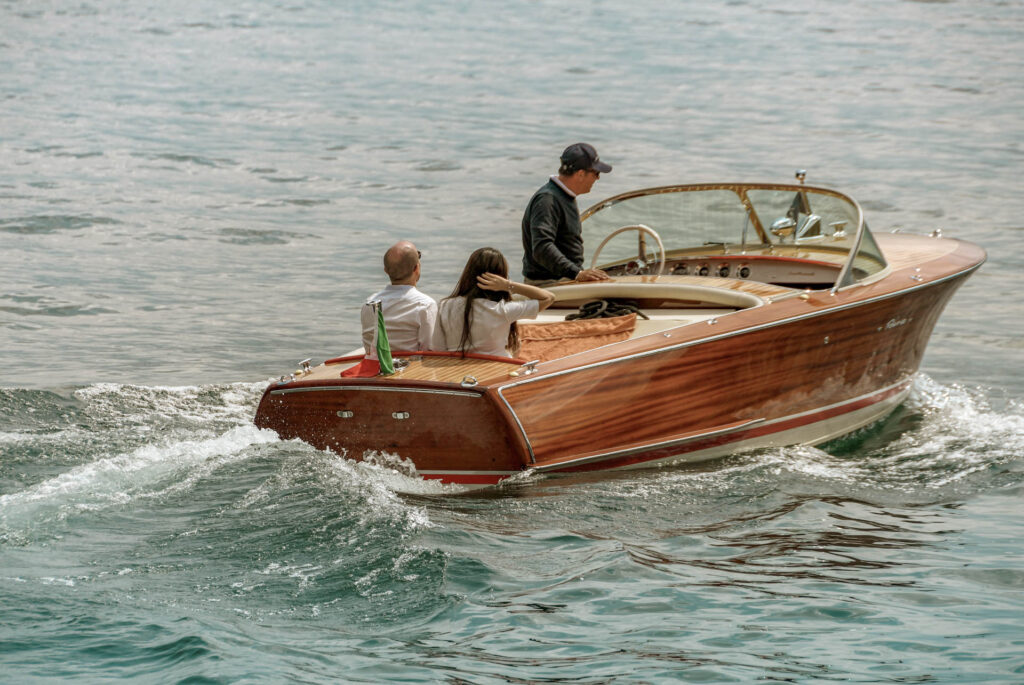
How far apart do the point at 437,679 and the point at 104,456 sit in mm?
3241

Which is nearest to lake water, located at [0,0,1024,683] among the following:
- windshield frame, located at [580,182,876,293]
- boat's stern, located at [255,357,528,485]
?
boat's stern, located at [255,357,528,485]

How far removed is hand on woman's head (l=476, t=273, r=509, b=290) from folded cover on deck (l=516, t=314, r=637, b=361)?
597mm

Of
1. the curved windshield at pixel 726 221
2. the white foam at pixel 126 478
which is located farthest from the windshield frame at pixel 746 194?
the white foam at pixel 126 478

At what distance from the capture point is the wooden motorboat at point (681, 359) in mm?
6555

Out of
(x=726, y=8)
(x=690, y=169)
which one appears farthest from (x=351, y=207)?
(x=726, y=8)

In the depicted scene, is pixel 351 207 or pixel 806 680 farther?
pixel 351 207

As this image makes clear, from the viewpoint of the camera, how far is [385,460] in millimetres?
6625

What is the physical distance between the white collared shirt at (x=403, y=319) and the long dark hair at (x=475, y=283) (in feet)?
0.54

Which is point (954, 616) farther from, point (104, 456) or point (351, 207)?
point (351, 207)

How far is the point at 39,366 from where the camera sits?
33.6 feet

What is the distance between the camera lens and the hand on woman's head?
665 cm

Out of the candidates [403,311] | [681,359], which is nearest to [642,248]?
[681,359]

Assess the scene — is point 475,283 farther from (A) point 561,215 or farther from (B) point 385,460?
(A) point 561,215

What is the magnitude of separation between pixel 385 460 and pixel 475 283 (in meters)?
1.00
